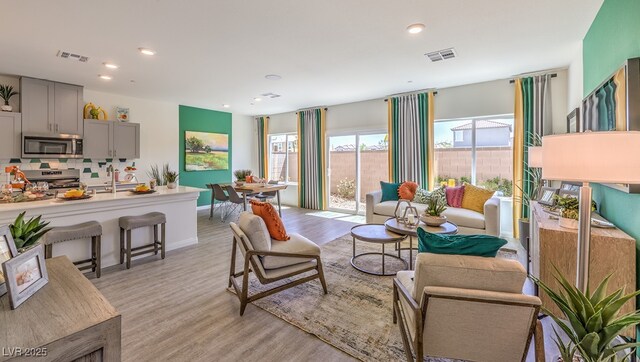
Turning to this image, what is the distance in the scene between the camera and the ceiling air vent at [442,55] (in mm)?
3596

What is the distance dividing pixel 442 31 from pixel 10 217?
15.8 feet

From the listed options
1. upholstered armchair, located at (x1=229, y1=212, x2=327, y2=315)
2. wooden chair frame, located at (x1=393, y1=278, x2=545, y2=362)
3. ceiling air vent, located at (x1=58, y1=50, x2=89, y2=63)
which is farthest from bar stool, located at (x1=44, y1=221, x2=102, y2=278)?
wooden chair frame, located at (x1=393, y1=278, x2=545, y2=362)

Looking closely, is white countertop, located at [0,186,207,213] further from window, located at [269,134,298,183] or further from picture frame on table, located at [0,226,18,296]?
window, located at [269,134,298,183]

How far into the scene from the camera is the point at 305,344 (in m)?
2.09

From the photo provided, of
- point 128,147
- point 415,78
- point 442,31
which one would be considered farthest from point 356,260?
point 128,147

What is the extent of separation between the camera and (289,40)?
10.7ft

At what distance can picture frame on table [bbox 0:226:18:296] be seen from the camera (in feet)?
3.36

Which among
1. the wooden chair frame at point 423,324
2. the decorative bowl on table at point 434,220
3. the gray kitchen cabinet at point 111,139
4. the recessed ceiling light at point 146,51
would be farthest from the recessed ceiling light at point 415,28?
the gray kitchen cabinet at point 111,139

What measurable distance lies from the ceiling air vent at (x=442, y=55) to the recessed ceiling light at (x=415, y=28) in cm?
78

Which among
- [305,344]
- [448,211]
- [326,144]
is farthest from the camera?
[326,144]

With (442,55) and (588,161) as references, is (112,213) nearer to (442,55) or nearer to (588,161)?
(588,161)

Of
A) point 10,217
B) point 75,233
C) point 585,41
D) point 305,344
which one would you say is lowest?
point 305,344

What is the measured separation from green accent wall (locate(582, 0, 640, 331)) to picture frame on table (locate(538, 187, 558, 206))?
37 centimetres

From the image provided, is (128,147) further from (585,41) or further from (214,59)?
(585,41)
